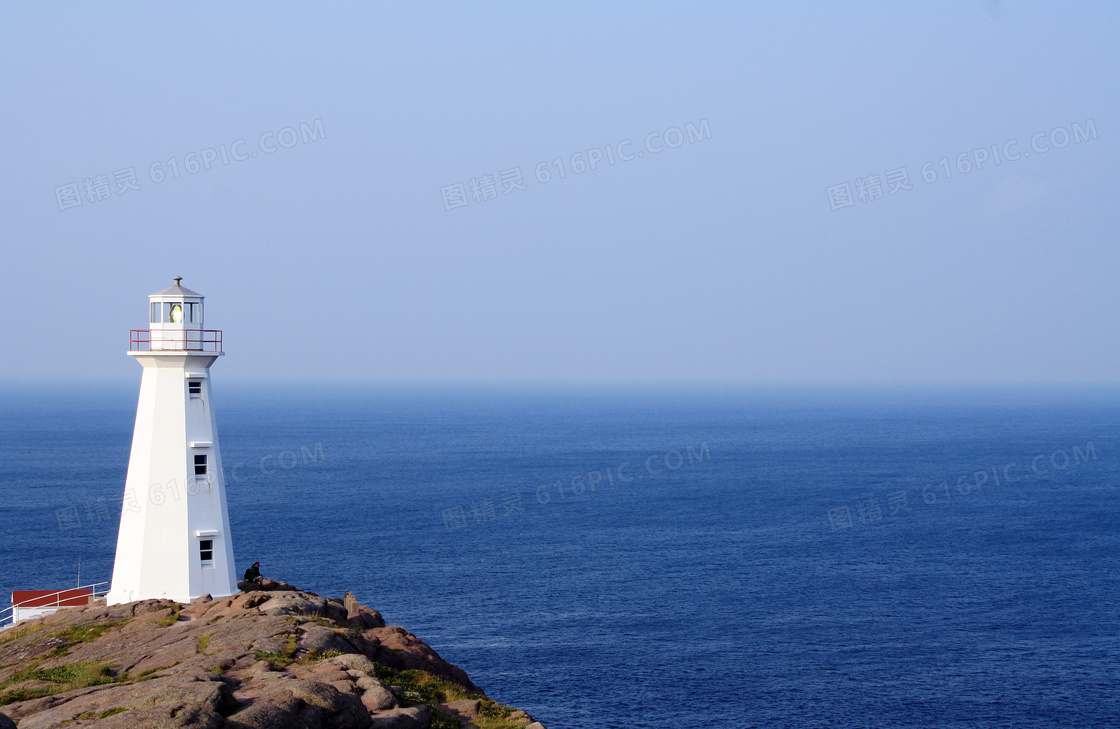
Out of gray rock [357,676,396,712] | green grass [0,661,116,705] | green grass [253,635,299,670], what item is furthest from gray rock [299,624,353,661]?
green grass [0,661,116,705]

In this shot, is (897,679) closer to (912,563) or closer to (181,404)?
(912,563)

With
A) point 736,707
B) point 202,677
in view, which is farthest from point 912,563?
point 202,677

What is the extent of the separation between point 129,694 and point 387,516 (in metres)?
79.5

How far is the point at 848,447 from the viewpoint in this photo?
179625 millimetres

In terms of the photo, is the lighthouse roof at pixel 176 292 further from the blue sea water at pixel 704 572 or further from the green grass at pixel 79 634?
the blue sea water at pixel 704 572

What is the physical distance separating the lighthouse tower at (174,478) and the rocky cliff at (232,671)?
132cm

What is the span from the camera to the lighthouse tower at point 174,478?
32938 millimetres

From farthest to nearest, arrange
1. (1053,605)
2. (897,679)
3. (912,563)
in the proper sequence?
(912,563) → (1053,605) → (897,679)

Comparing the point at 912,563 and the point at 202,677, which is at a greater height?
the point at 202,677
